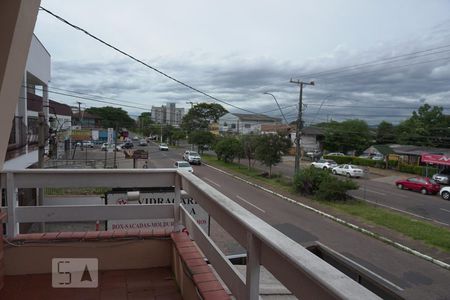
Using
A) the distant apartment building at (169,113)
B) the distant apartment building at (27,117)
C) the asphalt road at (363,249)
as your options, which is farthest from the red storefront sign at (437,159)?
the distant apartment building at (169,113)

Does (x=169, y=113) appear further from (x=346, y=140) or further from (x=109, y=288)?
(x=109, y=288)

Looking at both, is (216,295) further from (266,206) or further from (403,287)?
(266,206)

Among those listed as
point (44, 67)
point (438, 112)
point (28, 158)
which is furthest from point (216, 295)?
point (438, 112)

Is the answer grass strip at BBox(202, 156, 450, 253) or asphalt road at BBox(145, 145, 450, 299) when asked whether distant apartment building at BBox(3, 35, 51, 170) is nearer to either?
asphalt road at BBox(145, 145, 450, 299)

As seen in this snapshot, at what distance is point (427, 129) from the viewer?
65.4 meters

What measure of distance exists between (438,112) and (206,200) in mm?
73473

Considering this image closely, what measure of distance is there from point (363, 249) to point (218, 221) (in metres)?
14.3

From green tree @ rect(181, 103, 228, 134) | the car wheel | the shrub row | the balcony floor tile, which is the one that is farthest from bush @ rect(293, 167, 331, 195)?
green tree @ rect(181, 103, 228, 134)

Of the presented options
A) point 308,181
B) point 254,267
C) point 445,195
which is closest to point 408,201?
point 445,195

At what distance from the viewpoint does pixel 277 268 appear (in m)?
Result: 1.59

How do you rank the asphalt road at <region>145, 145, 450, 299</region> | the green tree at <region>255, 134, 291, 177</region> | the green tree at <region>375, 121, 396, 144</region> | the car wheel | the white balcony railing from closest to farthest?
1. the white balcony railing
2. the asphalt road at <region>145, 145, 450, 299</region>
3. the car wheel
4. the green tree at <region>255, 134, 291, 177</region>
5. the green tree at <region>375, 121, 396, 144</region>

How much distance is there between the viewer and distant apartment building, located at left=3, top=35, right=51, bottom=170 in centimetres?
1260

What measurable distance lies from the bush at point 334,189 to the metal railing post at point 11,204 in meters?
24.2

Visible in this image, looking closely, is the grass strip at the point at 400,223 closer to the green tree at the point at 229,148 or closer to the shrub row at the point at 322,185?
the shrub row at the point at 322,185
